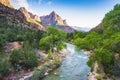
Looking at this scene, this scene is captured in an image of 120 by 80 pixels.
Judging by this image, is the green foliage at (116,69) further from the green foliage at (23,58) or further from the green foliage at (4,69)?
the green foliage at (4,69)

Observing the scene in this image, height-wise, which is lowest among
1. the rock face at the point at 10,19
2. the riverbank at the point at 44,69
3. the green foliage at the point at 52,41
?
the riverbank at the point at 44,69

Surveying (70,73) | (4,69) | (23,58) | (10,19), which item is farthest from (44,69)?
(10,19)

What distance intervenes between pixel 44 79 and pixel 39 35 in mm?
34124

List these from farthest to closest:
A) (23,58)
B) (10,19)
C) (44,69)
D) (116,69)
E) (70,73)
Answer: (10,19) → (70,73) → (44,69) → (23,58) → (116,69)

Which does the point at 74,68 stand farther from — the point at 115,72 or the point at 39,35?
the point at 39,35

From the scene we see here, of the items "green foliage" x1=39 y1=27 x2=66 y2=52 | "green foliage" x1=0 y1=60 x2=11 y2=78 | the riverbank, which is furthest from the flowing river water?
"green foliage" x1=39 y1=27 x2=66 y2=52

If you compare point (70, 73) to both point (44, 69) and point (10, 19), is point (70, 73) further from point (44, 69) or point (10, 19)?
point (10, 19)

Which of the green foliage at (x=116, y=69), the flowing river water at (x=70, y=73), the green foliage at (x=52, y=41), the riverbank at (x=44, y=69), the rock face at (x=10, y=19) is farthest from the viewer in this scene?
the rock face at (x=10, y=19)

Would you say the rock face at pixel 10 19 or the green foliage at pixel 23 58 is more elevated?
the rock face at pixel 10 19

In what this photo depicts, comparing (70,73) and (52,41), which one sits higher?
(52,41)

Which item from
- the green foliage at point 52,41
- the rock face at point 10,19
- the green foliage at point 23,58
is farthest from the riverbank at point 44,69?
the rock face at point 10,19

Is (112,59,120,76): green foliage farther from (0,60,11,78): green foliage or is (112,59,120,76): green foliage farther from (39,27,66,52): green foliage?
(39,27,66,52): green foliage

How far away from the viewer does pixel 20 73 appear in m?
43.4

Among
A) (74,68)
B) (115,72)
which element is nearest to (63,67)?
(74,68)
